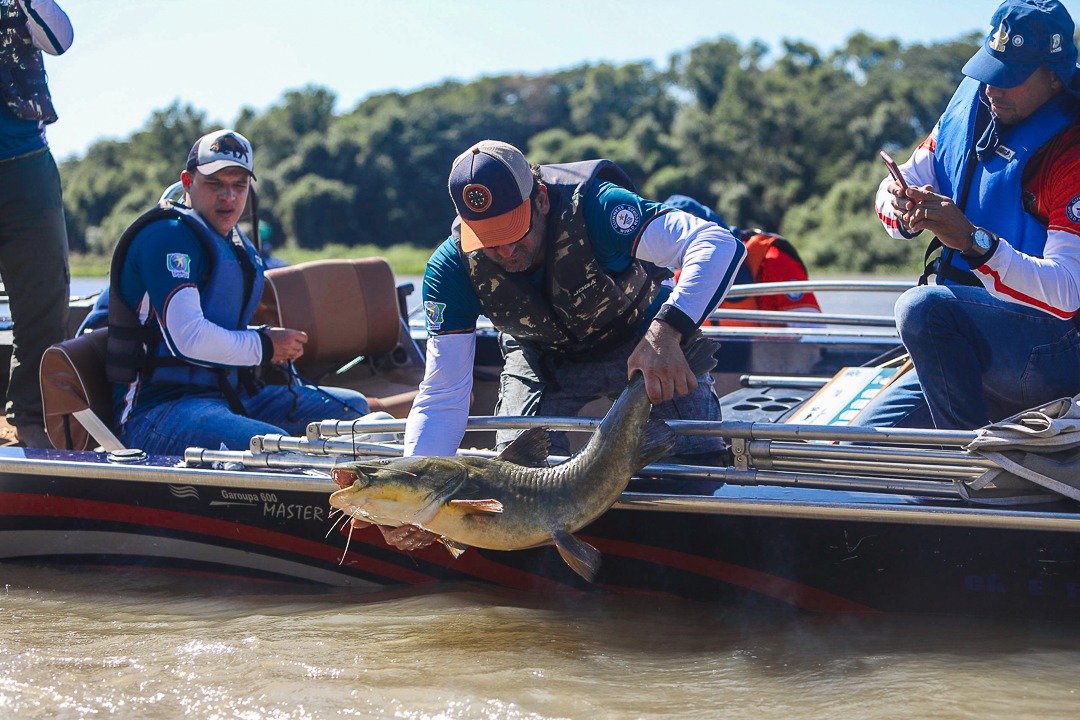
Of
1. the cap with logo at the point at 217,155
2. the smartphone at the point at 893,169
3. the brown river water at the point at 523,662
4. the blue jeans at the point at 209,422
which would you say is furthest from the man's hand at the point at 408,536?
the cap with logo at the point at 217,155

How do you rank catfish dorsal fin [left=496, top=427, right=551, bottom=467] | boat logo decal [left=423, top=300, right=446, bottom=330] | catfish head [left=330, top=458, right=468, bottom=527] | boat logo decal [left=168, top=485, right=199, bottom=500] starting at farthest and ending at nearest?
boat logo decal [left=168, top=485, right=199, bottom=500] < boat logo decal [left=423, top=300, right=446, bottom=330] < catfish dorsal fin [left=496, top=427, right=551, bottom=467] < catfish head [left=330, top=458, right=468, bottom=527]

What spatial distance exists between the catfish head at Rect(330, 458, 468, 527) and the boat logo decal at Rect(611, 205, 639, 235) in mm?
1056

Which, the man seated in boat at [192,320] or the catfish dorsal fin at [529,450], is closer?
the catfish dorsal fin at [529,450]

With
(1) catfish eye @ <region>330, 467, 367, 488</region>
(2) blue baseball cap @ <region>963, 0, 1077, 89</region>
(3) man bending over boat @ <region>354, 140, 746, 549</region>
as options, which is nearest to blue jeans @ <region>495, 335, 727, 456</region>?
(3) man bending over boat @ <region>354, 140, 746, 549</region>

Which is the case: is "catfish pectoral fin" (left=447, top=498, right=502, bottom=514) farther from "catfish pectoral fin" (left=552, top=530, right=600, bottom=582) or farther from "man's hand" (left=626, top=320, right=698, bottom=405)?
"man's hand" (left=626, top=320, right=698, bottom=405)

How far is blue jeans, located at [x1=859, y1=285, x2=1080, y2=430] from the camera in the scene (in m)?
3.39

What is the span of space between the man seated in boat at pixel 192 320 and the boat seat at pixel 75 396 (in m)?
0.09

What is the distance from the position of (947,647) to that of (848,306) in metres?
10.6

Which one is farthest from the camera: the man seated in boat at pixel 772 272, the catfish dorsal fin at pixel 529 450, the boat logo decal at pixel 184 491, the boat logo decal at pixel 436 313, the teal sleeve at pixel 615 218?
the man seated in boat at pixel 772 272

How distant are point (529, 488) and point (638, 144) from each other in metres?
46.2

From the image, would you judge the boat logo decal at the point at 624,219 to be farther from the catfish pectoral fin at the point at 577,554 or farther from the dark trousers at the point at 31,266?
the dark trousers at the point at 31,266

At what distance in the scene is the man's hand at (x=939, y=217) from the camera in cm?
313

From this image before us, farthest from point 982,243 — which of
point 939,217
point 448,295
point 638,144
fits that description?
point 638,144

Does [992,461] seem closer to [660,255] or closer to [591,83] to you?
[660,255]
